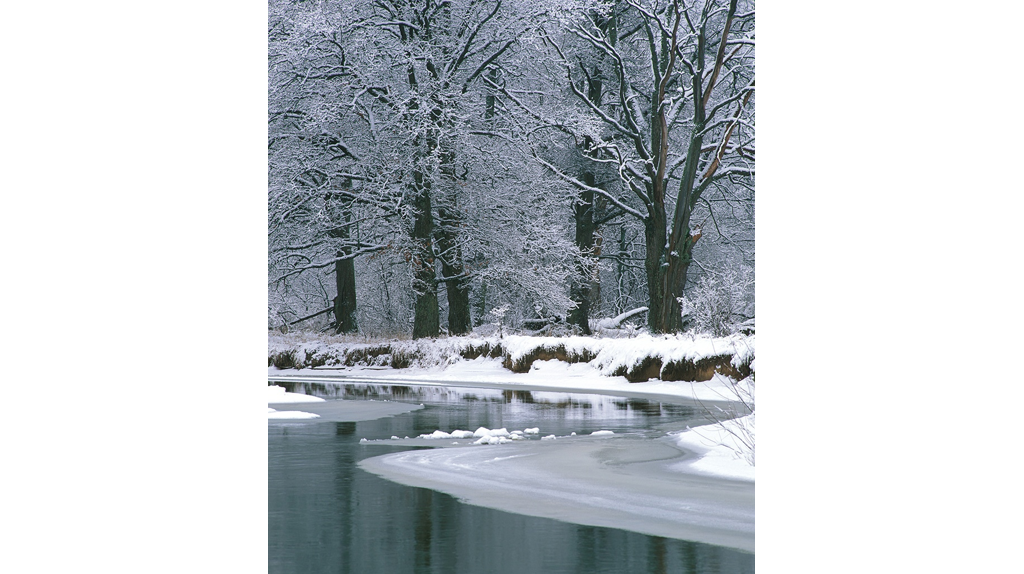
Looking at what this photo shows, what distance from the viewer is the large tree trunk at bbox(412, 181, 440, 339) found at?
18.0 metres

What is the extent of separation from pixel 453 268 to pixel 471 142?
2571 mm

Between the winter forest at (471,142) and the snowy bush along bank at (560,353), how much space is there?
99 centimetres

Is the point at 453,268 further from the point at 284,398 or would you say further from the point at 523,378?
the point at 284,398

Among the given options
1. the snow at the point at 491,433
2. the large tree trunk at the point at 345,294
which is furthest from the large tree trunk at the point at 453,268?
the snow at the point at 491,433

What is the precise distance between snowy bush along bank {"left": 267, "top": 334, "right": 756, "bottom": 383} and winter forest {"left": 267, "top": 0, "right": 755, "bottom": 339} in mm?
991

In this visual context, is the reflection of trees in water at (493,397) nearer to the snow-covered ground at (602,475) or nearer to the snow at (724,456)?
the snow-covered ground at (602,475)

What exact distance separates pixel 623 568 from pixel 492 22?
53.6 feet

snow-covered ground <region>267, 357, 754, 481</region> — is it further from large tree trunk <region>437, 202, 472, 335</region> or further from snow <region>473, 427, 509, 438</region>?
large tree trunk <region>437, 202, 472, 335</region>

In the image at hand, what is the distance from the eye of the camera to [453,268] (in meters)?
19.1

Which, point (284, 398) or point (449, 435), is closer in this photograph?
point (449, 435)

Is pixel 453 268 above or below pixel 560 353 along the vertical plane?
above

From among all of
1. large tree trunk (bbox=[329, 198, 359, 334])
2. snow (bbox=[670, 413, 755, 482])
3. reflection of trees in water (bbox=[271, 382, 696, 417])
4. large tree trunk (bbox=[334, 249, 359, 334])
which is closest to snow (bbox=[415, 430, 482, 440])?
snow (bbox=[670, 413, 755, 482])

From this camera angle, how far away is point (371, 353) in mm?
18016

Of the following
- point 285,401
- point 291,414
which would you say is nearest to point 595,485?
point 291,414
